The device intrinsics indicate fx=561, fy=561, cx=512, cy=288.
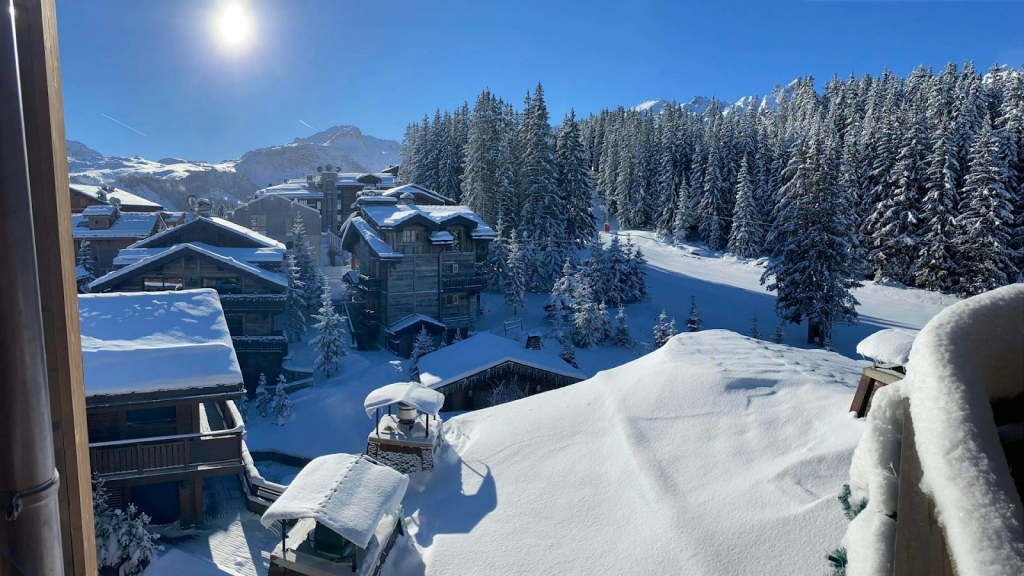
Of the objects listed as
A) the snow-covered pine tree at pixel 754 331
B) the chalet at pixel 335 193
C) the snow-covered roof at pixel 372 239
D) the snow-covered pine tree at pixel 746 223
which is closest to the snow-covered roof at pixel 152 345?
the snow-covered roof at pixel 372 239

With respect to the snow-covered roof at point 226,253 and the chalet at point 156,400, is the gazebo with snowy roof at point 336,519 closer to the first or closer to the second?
the chalet at point 156,400

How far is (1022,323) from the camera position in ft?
3.81

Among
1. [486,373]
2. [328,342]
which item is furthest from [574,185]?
[486,373]

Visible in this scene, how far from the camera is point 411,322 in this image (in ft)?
107

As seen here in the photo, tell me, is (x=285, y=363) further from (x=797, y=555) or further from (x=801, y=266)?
(x=801, y=266)

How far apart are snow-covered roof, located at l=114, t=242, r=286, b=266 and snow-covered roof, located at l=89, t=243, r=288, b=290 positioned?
0.81m

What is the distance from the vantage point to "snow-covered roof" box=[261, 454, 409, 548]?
28.7ft

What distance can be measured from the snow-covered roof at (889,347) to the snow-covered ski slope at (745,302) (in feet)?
80.2

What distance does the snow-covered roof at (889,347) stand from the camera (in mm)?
10061

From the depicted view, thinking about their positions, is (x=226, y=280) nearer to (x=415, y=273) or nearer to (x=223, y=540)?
(x=415, y=273)

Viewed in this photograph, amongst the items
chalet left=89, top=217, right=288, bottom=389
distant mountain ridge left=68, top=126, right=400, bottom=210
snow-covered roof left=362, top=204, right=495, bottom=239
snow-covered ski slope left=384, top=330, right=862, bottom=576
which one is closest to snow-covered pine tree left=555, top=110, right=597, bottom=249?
snow-covered roof left=362, top=204, right=495, bottom=239

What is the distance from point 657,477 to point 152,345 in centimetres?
1229

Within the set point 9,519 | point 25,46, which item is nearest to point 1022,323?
point 9,519

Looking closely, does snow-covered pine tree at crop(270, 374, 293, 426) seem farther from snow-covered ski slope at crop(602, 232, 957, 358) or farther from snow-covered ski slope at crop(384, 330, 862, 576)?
→ snow-covered ski slope at crop(602, 232, 957, 358)
